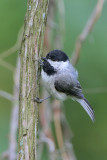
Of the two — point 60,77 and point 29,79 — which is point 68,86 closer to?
point 60,77

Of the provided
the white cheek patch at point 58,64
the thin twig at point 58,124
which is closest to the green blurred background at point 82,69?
the thin twig at point 58,124

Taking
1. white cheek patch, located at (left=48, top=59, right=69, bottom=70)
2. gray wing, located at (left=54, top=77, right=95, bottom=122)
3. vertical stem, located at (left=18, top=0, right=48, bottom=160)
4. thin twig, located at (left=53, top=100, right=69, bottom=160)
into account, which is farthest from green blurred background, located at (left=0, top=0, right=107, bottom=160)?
vertical stem, located at (left=18, top=0, right=48, bottom=160)

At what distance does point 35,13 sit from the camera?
134cm

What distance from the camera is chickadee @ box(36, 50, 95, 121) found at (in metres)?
1.81

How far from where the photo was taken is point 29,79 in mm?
1339

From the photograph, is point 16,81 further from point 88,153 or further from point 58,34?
point 88,153

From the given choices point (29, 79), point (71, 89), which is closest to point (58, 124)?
point (71, 89)

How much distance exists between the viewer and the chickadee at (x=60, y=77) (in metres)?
1.81

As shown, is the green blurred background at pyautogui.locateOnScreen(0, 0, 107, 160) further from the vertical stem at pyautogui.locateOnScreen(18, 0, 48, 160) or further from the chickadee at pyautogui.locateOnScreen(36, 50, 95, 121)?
the vertical stem at pyautogui.locateOnScreen(18, 0, 48, 160)

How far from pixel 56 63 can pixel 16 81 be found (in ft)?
1.36

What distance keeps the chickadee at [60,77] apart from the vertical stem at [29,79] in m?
0.39

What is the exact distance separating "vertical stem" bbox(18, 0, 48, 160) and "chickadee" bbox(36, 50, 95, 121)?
39cm

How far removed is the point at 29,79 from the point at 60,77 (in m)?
0.58

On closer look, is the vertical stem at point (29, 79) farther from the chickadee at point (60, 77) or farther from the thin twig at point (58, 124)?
the thin twig at point (58, 124)
